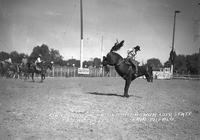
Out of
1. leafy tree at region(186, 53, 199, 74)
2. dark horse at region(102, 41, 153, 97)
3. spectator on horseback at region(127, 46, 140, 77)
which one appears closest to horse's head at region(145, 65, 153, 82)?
dark horse at region(102, 41, 153, 97)

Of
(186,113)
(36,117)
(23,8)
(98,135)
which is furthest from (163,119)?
(23,8)

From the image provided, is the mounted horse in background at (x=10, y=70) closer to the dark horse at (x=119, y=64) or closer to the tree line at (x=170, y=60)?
the tree line at (x=170, y=60)

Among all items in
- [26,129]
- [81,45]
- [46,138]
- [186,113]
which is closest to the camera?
[46,138]

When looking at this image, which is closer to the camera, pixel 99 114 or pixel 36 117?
pixel 36 117

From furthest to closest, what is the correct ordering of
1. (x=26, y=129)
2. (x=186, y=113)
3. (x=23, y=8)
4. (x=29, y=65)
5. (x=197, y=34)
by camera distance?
(x=29, y=65) < (x=197, y=34) < (x=186, y=113) < (x=23, y=8) < (x=26, y=129)

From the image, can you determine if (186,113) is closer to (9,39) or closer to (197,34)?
(197,34)

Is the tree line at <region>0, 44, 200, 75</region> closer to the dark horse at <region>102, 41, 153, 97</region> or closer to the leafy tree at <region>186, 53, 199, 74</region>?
the leafy tree at <region>186, 53, 199, 74</region>

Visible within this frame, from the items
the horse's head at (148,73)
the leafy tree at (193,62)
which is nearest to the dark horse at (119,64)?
the horse's head at (148,73)

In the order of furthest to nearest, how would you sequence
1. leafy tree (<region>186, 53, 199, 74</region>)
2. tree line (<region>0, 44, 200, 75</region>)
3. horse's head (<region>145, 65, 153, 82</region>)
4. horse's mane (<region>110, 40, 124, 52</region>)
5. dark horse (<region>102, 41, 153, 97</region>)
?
leafy tree (<region>186, 53, 199, 74</region>) → tree line (<region>0, 44, 200, 75</region>) → horse's head (<region>145, 65, 153, 82</region>) → dark horse (<region>102, 41, 153, 97</region>) → horse's mane (<region>110, 40, 124, 52</region>)

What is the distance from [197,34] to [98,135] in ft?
21.7

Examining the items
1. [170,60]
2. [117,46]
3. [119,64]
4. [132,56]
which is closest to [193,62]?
[170,60]

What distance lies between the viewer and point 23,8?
6395 millimetres

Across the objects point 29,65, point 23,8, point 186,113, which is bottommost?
point 186,113

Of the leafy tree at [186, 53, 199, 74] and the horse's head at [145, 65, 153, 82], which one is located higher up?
the leafy tree at [186, 53, 199, 74]
